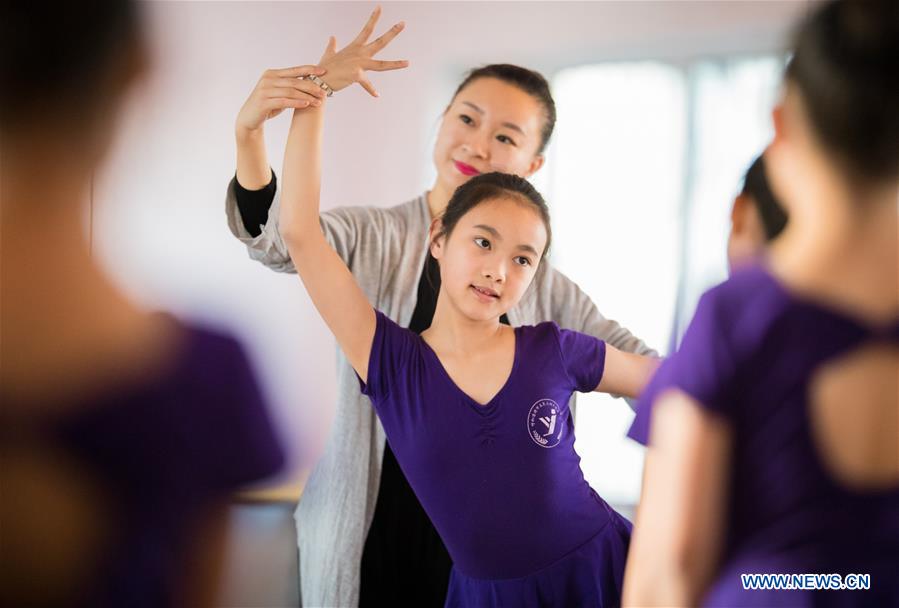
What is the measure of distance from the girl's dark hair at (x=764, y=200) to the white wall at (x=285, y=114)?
7.8 inches

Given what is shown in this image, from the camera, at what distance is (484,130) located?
0.75 metres

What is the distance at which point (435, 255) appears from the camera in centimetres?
69

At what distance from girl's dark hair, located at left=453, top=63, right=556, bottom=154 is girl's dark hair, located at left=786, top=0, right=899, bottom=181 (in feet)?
0.99

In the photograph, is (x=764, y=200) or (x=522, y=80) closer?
(x=764, y=200)

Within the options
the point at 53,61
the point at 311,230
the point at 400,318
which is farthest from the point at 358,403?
the point at 53,61

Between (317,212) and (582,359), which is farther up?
(317,212)

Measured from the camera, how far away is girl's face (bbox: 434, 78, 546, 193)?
0.75 metres

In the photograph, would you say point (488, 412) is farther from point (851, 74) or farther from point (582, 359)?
point (851, 74)

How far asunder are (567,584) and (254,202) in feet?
1.33

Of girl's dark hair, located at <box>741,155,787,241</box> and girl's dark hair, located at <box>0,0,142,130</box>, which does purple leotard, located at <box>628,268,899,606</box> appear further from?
girl's dark hair, located at <box>0,0,142,130</box>

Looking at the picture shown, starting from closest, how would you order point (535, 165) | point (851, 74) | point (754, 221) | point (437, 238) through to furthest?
point (851, 74) < point (754, 221) < point (437, 238) < point (535, 165)

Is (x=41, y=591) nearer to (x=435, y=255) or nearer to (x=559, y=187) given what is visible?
(x=435, y=255)

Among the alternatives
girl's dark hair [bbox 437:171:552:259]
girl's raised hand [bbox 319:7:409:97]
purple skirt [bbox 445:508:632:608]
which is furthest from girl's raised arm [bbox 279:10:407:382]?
purple skirt [bbox 445:508:632:608]

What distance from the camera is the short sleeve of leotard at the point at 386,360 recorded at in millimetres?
634
